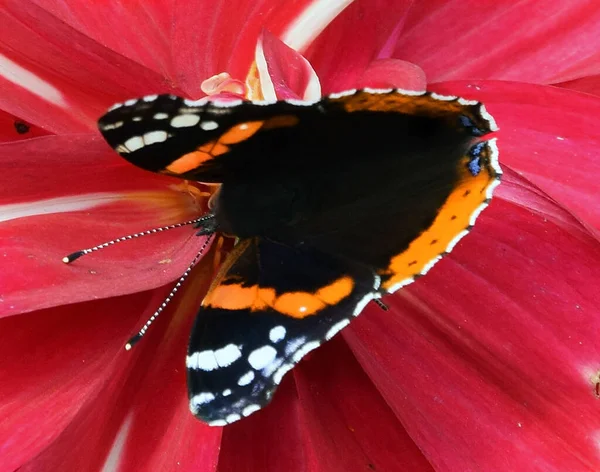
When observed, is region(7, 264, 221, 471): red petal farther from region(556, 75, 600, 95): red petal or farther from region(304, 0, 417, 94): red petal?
region(556, 75, 600, 95): red petal

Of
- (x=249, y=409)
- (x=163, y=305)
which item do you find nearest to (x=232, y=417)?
(x=249, y=409)

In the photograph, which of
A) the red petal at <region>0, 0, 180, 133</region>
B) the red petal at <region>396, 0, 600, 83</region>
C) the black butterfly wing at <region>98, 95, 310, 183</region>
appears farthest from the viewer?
the red petal at <region>396, 0, 600, 83</region>

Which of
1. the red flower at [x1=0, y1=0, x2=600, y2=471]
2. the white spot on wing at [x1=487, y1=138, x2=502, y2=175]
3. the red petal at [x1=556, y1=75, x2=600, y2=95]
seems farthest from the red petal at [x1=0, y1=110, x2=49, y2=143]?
the red petal at [x1=556, y1=75, x2=600, y2=95]

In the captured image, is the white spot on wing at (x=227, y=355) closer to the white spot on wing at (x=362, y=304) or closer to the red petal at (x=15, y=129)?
the white spot on wing at (x=362, y=304)

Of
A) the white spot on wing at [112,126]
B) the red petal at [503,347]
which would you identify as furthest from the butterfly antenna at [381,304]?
the white spot on wing at [112,126]

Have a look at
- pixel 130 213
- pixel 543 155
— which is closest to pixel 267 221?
pixel 130 213

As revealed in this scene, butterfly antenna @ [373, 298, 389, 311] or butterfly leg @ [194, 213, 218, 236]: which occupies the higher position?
butterfly leg @ [194, 213, 218, 236]

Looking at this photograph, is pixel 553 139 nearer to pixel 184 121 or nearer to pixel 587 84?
pixel 587 84
